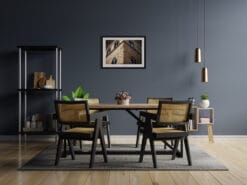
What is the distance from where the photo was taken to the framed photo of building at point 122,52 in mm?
6406

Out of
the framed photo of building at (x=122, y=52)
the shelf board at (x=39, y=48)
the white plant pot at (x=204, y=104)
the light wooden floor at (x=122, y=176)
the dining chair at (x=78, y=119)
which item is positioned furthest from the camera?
the framed photo of building at (x=122, y=52)

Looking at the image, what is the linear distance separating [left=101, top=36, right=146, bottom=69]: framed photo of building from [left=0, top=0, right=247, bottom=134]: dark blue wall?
0.09 metres

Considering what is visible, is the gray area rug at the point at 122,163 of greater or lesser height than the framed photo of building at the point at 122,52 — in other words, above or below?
below

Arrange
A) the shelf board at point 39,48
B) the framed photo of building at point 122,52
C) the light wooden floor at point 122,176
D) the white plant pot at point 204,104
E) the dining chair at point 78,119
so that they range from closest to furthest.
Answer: the light wooden floor at point 122,176 < the dining chair at point 78,119 < the shelf board at point 39,48 < the white plant pot at point 204,104 < the framed photo of building at point 122,52

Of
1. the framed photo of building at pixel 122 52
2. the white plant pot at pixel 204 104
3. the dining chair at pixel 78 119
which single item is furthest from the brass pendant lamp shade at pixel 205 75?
the dining chair at pixel 78 119

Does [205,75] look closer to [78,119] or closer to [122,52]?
[122,52]

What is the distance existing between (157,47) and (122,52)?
0.59 meters

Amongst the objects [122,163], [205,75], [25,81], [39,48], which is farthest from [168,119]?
[25,81]

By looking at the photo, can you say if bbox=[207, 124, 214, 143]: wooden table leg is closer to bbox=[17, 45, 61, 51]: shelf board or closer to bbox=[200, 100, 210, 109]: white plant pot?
bbox=[200, 100, 210, 109]: white plant pot

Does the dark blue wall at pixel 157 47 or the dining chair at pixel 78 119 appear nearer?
the dining chair at pixel 78 119

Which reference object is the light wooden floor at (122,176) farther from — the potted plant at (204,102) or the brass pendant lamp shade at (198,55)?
the brass pendant lamp shade at (198,55)

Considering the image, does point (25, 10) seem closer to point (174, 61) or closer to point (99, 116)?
point (174, 61)

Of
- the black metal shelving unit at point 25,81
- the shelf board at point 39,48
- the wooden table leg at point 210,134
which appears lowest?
the wooden table leg at point 210,134

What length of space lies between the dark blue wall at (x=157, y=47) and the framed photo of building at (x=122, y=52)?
0.09 m
